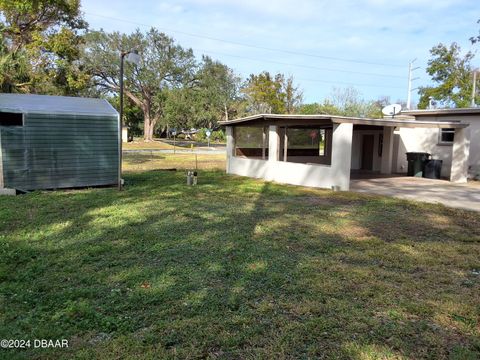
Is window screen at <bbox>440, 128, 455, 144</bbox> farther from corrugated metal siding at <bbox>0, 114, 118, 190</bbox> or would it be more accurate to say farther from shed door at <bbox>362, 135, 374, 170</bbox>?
corrugated metal siding at <bbox>0, 114, 118, 190</bbox>

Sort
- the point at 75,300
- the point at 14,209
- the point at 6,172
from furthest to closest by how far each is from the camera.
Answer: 1. the point at 6,172
2. the point at 14,209
3. the point at 75,300

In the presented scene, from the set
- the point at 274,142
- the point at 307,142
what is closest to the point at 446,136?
the point at 307,142

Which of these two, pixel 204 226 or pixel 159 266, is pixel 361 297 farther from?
pixel 204 226

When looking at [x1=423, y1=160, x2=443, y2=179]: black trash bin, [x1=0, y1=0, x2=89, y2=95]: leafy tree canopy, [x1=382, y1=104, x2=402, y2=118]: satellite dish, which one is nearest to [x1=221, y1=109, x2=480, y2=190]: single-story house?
[x1=423, y1=160, x2=443, y2=179]: black trash bin

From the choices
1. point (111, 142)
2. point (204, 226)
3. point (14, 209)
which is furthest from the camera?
point (111, 142)

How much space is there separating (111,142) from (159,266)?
7739 millimetres

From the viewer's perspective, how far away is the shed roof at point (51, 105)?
10.2 meters

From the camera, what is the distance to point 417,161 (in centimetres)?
1530

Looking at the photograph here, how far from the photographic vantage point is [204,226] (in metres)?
6.61

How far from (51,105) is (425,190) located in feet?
35.5

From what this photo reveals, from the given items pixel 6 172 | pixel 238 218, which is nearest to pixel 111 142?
pixel 6 172

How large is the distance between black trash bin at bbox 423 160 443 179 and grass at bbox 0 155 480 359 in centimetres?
757

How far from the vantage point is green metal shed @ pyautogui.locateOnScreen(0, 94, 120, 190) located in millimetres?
10070

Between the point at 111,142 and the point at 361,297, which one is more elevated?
the point at 111,142
